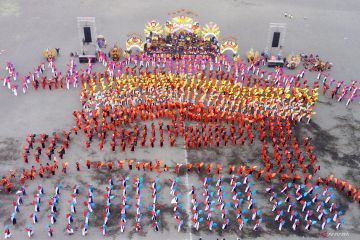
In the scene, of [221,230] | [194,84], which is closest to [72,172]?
[221,230]

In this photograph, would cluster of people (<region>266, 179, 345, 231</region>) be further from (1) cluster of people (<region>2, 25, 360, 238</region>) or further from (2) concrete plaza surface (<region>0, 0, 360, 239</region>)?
(2) concrete plaza surface (<region>0, 0, 360, 239</region>)

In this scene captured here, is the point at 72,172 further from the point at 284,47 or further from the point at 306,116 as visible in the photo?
the point at 284,47

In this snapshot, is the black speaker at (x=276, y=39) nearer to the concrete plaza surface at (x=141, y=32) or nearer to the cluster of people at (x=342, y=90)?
the concrete plaza surface at (x=141, y=32)

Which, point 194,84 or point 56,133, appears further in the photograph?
point 194,84

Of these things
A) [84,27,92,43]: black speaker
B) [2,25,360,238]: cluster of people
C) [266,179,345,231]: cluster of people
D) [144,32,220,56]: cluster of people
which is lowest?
[266,179,345,231]: cluster of people

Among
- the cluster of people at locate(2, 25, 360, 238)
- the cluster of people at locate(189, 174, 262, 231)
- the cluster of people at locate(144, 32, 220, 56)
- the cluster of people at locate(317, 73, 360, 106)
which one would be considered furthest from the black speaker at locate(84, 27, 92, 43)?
the cluster of people at locate(317, 73, 360, 106)

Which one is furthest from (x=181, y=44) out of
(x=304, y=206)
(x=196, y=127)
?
(x=304, y=206)

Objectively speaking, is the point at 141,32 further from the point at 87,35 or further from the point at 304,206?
the point at 304,206

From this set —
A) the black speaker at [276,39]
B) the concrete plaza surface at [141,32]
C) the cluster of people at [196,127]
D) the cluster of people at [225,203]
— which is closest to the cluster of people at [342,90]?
the cluster of people at [196,127]

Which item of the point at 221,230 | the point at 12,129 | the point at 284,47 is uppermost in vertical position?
the point at 284,47
